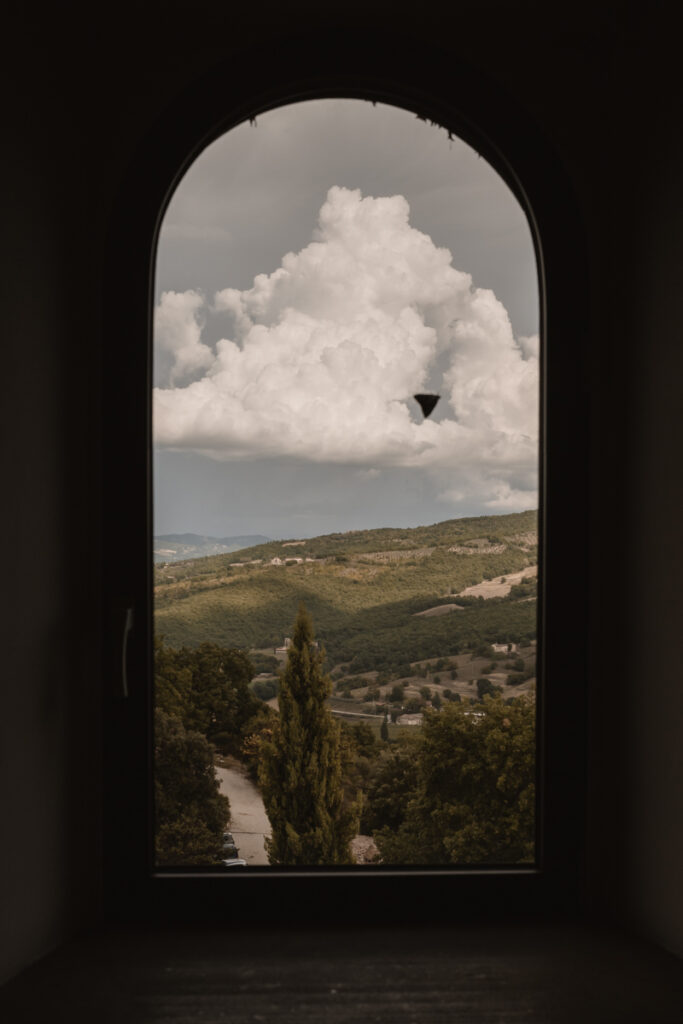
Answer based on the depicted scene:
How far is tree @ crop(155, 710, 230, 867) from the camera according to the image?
4.61 feet

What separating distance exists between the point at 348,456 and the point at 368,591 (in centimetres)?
29

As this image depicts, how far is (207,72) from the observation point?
1374 mm

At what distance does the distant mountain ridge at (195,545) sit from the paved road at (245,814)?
44cm

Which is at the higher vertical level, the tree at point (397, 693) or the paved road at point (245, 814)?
the tree at point (397, 693)

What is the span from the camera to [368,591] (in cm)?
147

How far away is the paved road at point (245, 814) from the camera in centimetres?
140

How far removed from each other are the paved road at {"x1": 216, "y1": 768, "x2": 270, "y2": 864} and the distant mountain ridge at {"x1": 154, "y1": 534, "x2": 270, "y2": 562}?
443mm
